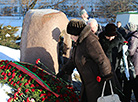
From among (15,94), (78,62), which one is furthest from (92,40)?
(15,94)

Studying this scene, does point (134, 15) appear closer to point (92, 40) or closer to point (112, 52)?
point (112, 52)

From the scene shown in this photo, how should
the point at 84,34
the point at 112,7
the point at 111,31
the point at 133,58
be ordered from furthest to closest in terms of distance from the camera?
the point at 112,7 → the point at 133,58 → the point at 111,31 → the point at 84,34

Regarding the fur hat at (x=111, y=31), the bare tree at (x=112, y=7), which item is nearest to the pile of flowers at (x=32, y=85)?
the fur hat at (x=111, y=31)

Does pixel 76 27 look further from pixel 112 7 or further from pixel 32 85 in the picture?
pixel 112 7

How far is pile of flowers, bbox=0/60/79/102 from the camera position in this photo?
2166 millimetres

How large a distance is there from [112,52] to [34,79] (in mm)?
1377

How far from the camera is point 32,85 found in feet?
7.46

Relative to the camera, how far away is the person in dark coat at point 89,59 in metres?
1.85

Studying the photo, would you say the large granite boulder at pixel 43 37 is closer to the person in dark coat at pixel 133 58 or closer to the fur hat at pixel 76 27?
the fur hat at pixel 76 27

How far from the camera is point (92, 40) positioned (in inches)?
74.6

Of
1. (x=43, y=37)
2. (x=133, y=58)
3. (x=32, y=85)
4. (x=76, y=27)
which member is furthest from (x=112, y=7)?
(x=32, y=85)

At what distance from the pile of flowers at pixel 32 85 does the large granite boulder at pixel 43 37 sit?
1.24 ft

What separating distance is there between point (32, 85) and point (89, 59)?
0.96 metres

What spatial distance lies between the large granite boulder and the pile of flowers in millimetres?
378
